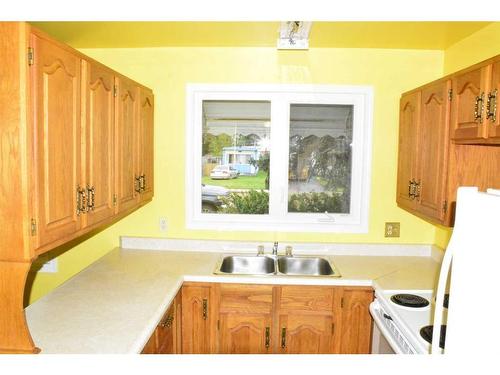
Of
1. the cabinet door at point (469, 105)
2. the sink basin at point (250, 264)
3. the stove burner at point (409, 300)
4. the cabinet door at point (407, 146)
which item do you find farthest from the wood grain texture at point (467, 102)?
the sink basin at point (250, 264)

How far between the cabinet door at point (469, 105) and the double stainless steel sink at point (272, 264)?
1263mm

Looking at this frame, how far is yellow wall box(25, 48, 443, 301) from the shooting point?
2785 mm

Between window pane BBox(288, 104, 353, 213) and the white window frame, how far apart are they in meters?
0.05

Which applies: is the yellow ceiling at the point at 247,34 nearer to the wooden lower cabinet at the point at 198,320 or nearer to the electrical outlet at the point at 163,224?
the electrical outlet at the point at 163,224

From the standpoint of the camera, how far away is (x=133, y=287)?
215 centimetres

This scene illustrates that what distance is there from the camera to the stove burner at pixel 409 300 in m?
1.90

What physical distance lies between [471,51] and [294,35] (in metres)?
1.10

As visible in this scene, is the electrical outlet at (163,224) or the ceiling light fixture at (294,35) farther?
the electrical outlet at (163,224)

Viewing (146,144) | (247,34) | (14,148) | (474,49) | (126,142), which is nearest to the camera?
(14,148)

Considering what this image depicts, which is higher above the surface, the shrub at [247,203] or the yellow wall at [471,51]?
the yellow wall at [471,51]

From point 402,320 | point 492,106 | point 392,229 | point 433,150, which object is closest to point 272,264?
point 392,229

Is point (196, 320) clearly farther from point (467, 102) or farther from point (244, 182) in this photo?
point (467, 102)
